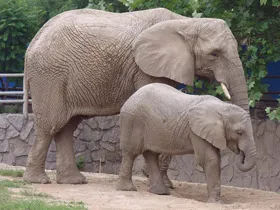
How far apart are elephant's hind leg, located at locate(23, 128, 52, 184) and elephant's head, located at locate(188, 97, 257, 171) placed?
2.48 m

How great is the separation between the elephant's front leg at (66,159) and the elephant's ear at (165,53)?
1475 mm

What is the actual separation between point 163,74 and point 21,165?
473cm

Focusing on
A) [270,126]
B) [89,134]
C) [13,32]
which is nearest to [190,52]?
[270,126]

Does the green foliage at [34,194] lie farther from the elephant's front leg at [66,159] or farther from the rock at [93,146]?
the rock at [93,146]

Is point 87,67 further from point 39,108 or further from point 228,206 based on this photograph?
point 228,206

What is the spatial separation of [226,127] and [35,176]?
294 centimetres

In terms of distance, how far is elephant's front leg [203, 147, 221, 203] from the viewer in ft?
33.3

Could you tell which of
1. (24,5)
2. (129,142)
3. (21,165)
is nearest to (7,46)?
(24,5)

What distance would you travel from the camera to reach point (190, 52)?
1150 centimetres

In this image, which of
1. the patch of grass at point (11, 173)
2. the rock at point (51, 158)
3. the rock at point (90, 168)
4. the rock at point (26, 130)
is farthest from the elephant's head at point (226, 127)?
the rock at point (26, 130)

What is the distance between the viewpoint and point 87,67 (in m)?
11.6

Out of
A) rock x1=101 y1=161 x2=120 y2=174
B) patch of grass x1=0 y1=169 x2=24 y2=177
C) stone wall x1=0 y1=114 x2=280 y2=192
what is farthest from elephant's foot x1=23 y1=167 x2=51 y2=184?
rock x1=101 y1=161 x2=120 y2=174

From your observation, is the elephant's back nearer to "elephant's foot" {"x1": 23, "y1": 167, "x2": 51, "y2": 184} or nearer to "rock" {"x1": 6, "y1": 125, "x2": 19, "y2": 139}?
"elephant's foot" {"x1": 23, "y1": 167, "x2": 51, "y2": 184}

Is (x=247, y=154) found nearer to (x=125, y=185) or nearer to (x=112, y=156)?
(x=125, y=185)
